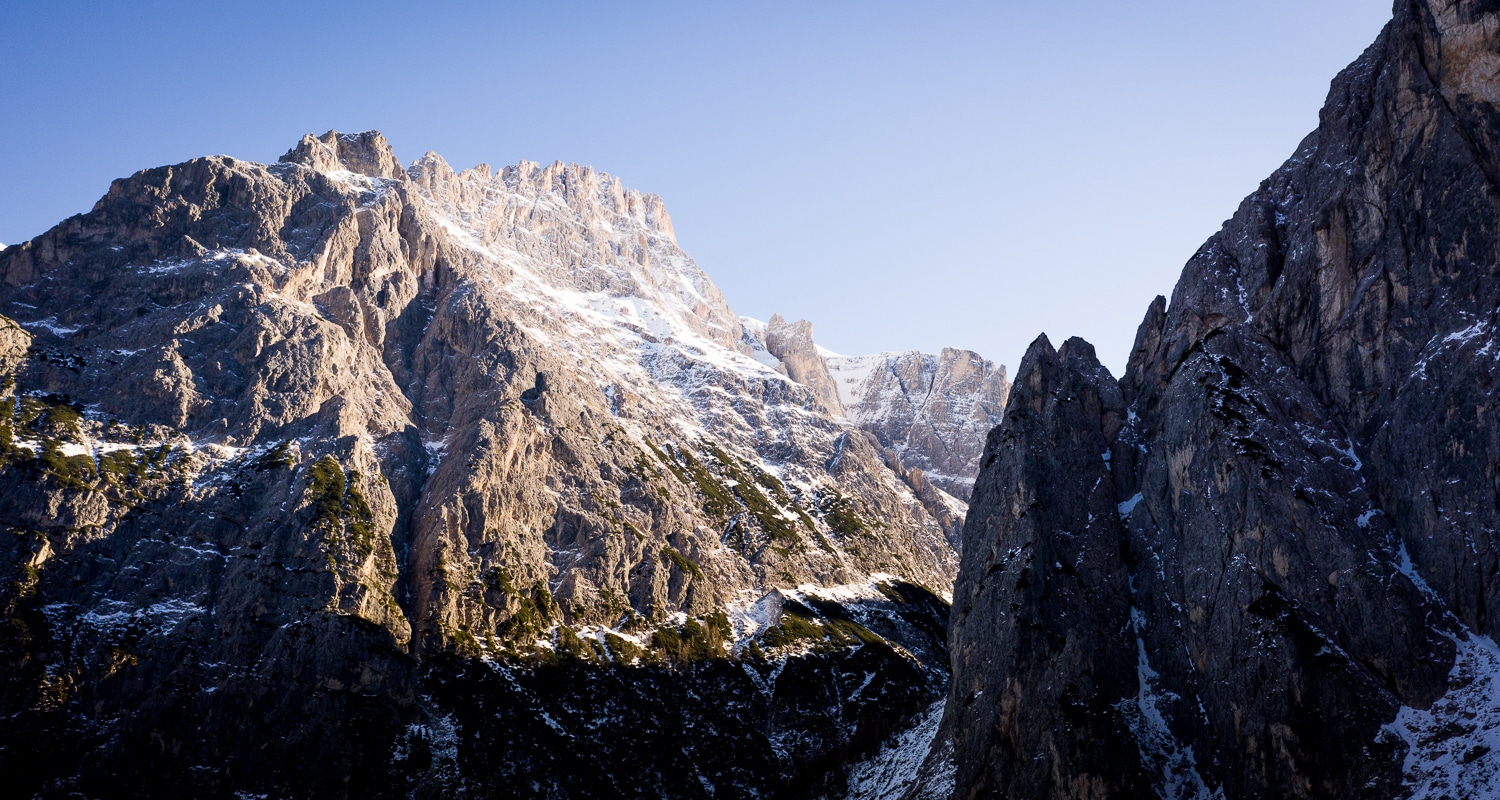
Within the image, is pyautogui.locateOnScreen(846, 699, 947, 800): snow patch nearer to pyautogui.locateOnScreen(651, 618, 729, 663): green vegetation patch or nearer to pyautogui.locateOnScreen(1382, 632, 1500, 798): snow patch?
pyautogui.locateOnScreen(651, 618, 729, 663): green vegetation patch

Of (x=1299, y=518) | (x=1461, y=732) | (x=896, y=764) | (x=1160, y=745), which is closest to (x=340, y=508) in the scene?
(x=896, y=764)

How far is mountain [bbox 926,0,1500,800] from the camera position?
83875mm

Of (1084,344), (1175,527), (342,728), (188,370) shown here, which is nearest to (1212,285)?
(1084,344)

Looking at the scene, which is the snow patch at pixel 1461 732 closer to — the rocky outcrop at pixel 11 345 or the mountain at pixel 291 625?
the mountain at pixel 291 625

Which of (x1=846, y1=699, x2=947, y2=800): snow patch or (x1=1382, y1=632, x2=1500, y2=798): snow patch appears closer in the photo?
(x1=1382, y1=632, x2=1500, y2=798): snow patch

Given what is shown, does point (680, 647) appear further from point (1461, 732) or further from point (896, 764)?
point (1461, 732)

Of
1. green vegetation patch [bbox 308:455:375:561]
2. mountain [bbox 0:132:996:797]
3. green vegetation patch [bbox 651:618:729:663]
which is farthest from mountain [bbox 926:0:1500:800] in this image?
green vegetation patch [bbox 308:455:375:561]

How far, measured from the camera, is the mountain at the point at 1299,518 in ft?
275

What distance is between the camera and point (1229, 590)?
3723 inches

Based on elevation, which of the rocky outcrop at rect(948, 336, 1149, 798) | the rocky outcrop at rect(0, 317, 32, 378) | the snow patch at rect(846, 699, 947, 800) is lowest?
the snow patch at rect(846, 699, 947, 800)

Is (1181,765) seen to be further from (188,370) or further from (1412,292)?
(188,370)

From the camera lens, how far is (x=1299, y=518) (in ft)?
306

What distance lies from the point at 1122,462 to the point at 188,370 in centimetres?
16987

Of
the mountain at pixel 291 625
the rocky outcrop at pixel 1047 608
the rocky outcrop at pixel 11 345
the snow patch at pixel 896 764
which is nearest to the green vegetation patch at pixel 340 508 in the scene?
the mountain at pixel 291 625
